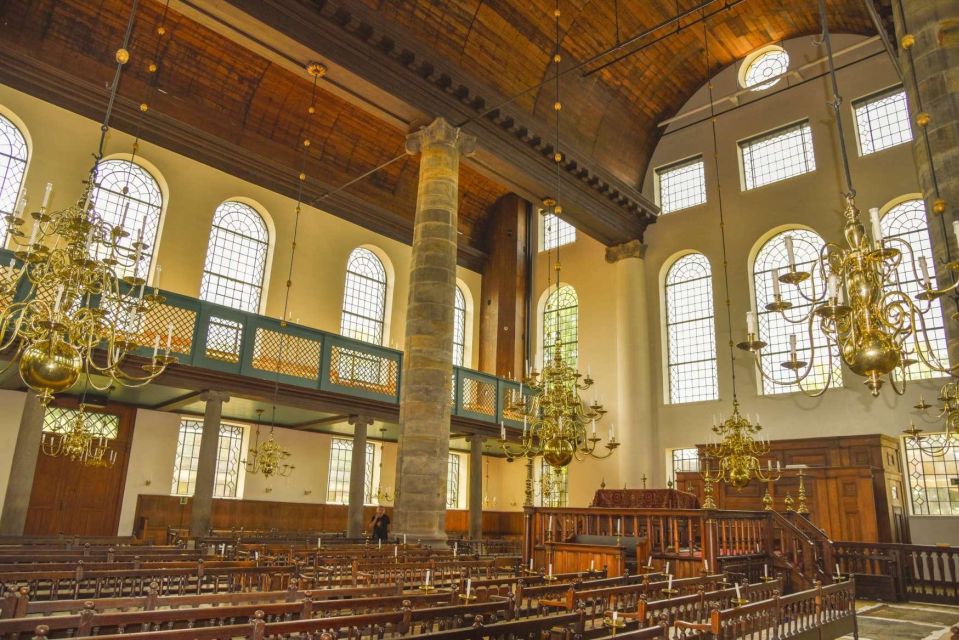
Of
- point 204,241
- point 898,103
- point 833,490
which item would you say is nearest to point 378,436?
point 204,241

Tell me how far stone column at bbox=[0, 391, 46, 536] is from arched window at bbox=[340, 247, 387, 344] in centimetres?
859

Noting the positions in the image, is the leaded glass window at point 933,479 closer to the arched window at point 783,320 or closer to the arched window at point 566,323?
the arched window at point 783,320

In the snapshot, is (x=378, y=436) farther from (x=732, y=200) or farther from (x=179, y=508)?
(x=732, y=200)

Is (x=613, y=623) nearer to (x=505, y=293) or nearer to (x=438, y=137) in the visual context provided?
(x=438, y=137)

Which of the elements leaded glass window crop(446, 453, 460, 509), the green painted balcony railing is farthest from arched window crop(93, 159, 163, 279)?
leaded glass window crop(446, 453, 460, 509)

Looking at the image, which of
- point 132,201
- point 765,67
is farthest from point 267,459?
point 765,67

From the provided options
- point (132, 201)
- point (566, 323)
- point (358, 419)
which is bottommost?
point (358, 419)

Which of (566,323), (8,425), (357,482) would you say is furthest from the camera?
(566,323)

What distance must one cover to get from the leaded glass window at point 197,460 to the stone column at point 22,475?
16.7ft

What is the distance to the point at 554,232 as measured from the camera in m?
23.1

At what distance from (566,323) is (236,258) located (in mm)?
10265

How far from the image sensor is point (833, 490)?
1407 cm

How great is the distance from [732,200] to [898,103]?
4.46 meters

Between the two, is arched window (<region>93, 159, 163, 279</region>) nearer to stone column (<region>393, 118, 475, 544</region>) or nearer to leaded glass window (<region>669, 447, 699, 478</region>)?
stone column (<region>393, 118, 475, 544</region>)
